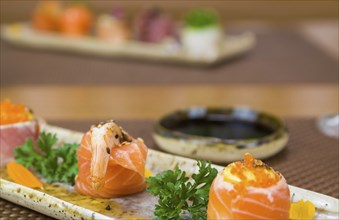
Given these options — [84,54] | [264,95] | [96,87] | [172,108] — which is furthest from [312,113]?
[84,54]

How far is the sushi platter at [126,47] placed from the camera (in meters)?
2.79

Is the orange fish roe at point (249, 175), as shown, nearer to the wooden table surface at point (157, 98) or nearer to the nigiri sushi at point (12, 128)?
the nigiri sushi at point (12, 128)

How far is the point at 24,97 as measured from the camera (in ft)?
7.63

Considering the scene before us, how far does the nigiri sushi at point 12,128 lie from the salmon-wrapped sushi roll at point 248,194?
0.58 metres

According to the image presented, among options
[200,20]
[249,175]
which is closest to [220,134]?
[249,175]

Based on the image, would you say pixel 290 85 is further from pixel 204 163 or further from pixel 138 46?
pixel 204 163

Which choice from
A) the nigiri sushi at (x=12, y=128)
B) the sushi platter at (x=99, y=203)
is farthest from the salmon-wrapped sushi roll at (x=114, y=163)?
the nigiri sushi at (x=12, y=128)

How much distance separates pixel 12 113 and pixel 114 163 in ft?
1.19

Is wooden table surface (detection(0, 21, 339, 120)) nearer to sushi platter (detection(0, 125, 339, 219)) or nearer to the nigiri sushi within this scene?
the nigiri sushi

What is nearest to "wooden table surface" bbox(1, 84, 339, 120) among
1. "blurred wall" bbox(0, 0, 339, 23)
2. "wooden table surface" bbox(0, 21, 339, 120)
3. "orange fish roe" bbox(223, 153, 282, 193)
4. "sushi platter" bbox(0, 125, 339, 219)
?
"wooden table surface" bbox(0, 21, 339, 120)

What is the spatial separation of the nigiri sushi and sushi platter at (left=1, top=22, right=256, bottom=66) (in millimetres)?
1350

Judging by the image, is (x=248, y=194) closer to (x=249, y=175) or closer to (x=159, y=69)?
(x=249, y=175)

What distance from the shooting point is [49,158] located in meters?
1.39

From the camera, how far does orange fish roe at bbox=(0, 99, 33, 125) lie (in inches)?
57.5
